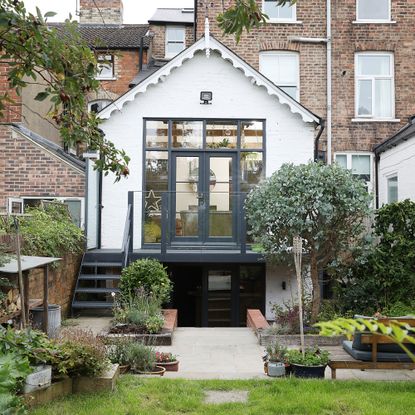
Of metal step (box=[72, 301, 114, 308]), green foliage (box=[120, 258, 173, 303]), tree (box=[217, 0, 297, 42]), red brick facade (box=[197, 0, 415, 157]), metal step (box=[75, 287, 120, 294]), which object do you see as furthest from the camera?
red brick facade (box=[197, 0, 415, 157])

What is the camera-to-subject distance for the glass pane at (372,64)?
18094 millimetres

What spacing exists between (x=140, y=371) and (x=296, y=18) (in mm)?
13618

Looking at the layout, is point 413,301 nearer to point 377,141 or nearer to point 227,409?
point 227,409

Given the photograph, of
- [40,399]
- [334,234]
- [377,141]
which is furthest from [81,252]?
[377,141]

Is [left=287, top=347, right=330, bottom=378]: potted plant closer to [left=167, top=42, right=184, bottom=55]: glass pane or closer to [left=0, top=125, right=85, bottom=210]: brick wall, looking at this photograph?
[left=0, top=125, right=85, bottom=210]: brick wall

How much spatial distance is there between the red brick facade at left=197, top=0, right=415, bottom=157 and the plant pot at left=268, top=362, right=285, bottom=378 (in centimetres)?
1107

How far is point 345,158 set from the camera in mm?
17828

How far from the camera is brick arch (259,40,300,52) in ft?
59.3

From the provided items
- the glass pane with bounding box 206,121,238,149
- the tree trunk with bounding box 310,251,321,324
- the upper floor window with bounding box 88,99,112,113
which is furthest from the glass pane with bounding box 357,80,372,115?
the upper floor window with bounding box 88,99,112,113

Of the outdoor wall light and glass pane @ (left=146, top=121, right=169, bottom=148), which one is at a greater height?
the outdoor wall light

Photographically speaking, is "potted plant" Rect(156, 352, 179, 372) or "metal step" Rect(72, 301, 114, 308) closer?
"potted plant" Rect(156, 352, 179, 372)

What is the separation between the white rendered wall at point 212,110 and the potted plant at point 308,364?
26.1 ft

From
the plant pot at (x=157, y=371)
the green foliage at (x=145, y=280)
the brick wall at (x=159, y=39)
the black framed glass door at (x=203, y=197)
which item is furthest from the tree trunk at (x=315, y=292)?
the brick wall at (x=159, y=39)

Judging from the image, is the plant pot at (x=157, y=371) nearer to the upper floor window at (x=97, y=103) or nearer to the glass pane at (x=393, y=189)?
the glass pane at (x=393, y=189)
